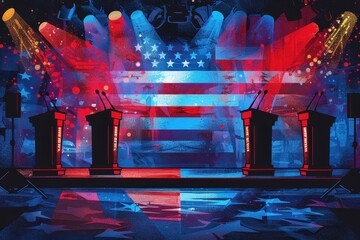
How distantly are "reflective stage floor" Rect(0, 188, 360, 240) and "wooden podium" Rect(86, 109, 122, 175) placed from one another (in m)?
1.58

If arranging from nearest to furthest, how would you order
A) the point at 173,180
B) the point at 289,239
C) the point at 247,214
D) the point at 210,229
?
the point at 289,239 < the point at 210,229 < the point at 247,214 < the point at 173,180

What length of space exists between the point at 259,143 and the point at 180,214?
3.75 m

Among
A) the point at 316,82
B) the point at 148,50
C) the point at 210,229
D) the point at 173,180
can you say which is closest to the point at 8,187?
the point at 173,180

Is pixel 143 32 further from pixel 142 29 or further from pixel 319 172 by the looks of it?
pixel 319 172

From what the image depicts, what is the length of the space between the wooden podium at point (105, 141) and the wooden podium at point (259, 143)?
2.65 m

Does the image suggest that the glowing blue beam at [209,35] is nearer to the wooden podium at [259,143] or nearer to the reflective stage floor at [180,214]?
the wooden podium at [259,143]

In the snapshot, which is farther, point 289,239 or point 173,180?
point 173,180

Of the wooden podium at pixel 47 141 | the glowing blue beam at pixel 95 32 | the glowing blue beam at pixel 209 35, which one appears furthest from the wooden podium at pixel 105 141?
the glowing blue beam at pixel 209 35

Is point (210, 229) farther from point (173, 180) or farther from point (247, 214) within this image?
point (173, 180)

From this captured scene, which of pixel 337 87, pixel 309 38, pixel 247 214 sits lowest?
pixel 247 214

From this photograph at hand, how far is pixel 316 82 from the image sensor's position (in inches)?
382

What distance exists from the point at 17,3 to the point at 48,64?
1616 mm

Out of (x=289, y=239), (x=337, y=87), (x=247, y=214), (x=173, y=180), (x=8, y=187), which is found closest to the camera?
(x=289, y=239)

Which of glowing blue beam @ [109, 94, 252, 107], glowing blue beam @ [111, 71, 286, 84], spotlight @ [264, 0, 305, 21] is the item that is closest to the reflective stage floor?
glowing blue beam @ [109, 94, 252, 107]
